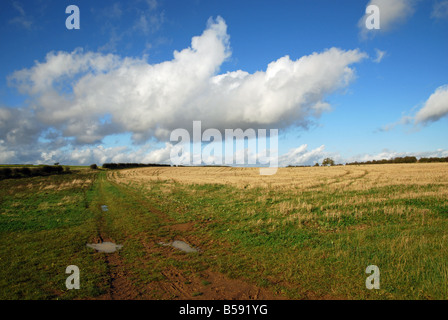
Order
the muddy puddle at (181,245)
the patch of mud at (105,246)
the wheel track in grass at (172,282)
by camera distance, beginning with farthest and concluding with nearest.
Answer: the muddy puddle at (181,245), the patch of mud at (105,246), the wheel track in grass at (172,282)

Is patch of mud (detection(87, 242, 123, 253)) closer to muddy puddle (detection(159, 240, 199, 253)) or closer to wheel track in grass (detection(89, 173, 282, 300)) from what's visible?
wheel track in grass (detection(89, 173, 282, 300))

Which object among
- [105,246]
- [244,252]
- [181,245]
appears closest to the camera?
[244,252]

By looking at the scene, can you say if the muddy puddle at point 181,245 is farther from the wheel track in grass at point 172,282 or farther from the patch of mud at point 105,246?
the patch of mud at point 105,246

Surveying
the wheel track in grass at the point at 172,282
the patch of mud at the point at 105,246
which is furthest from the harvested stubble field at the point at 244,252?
the patch of mud at the point at 105,246

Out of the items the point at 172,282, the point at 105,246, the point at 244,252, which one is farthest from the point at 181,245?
the point at 172,282

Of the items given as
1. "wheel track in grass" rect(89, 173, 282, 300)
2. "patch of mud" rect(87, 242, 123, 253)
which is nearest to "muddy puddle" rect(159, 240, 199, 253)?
"wheel track in grass" rect(89, 173, 282, 300)

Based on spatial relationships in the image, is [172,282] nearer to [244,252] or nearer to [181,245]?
[244,252]

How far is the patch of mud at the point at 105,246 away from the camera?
35.9ft

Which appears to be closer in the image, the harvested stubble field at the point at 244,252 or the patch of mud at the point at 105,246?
the harvested stubble field at the point at 244,252

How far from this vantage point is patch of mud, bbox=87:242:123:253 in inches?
431

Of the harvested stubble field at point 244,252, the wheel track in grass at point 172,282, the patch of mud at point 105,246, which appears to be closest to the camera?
the wheel track in grass at point 172,282

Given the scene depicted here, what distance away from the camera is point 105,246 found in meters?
11.5

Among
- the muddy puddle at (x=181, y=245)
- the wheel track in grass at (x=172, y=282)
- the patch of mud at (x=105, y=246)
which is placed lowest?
the muddy puddle at (x=181, y=245)

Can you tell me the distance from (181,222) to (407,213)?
14.6m
